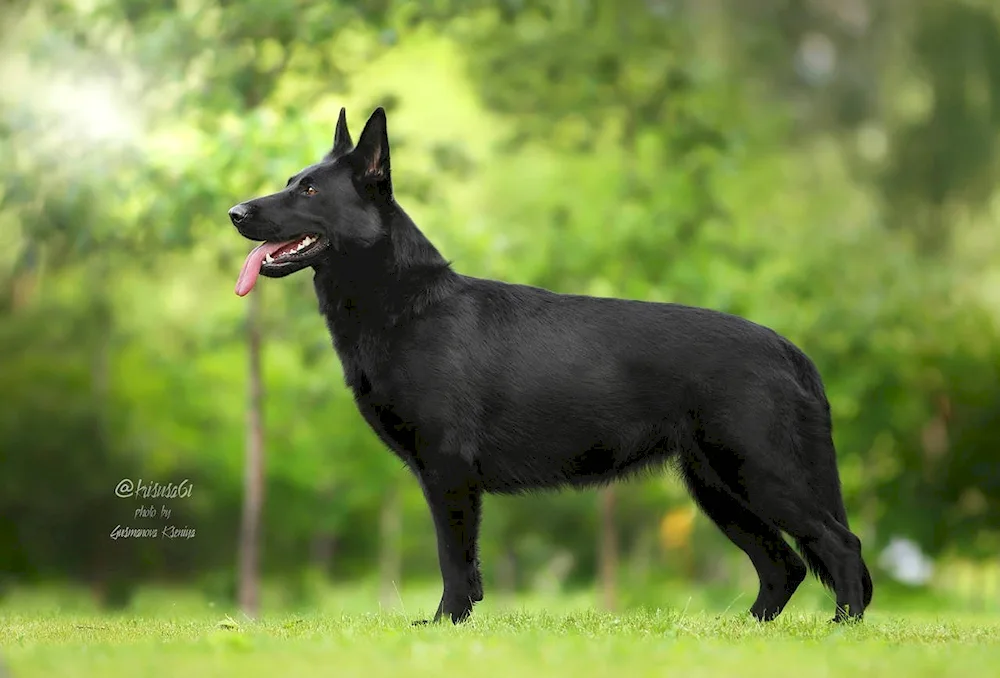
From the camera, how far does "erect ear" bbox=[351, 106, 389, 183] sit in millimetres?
6410

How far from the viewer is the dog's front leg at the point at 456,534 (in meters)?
6.21

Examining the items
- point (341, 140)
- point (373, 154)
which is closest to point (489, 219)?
point (341, 140)

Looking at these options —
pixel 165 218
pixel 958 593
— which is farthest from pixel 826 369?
pixel 165 218

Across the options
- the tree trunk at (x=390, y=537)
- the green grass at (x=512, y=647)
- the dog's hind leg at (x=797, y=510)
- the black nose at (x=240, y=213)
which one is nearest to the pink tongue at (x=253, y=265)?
the black nose at (x=240, y=213)

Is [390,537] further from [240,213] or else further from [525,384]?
[240,213]

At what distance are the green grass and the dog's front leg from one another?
0.59 ft

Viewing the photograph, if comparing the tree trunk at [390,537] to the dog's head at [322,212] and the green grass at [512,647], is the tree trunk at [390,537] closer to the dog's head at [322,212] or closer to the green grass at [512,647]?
the green grass at [512,647]

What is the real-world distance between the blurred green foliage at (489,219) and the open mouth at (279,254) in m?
4.73

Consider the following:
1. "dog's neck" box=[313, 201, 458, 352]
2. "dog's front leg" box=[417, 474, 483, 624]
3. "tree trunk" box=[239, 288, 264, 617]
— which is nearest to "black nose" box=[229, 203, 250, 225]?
"dog's neck" box=[313, 201, 458, 352]

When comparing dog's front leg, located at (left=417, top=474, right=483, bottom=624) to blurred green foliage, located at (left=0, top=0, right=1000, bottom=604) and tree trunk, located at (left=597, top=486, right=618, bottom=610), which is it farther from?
tree trunk, located at (left=597, top=486, right=618, bottom=610)

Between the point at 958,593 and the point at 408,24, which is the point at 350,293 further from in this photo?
the point at 958,593

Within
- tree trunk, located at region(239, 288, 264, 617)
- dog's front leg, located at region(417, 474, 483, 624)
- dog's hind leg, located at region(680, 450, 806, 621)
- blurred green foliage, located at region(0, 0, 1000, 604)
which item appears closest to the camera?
dog's front leg, located at region(417, 474, 483, 624)

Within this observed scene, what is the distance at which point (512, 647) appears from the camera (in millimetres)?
5172

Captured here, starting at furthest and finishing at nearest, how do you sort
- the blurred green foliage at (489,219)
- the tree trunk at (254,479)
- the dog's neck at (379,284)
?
1. the tree trunk at (254,479)
2. the blurred green foliage at (489,219)
3. the dog's neck at (379,284)
